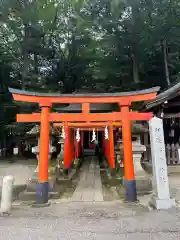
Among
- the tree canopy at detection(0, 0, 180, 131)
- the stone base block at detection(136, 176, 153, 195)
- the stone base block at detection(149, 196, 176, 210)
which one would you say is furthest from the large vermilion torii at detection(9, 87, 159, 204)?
the tree canopy at detection(0, 0, 180, 131)

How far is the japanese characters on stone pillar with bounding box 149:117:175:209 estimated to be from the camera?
5.63m

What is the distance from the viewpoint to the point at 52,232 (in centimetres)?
432

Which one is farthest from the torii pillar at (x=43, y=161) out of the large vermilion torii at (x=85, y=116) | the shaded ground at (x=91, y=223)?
the shaded ground at (x=91, y=223)

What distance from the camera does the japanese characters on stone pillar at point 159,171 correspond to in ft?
18.5

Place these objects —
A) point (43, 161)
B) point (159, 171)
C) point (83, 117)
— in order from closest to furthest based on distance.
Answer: point (159, 171) < point (43, 161) < point (83, 117)

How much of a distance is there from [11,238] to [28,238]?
0.97ft

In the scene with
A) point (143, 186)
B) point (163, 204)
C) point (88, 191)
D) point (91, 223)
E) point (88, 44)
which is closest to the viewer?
point (91, 223)

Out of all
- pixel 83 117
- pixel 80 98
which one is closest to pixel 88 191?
pixel 83 117

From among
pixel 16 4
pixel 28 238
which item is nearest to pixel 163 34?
pixel 16 4

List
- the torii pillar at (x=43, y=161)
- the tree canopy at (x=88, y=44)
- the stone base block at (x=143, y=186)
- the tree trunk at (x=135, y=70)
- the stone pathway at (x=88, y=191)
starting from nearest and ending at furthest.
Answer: the torii pillar at (x=43, y=161) < the stone pathway at (x=88, y=191) < the stone base block at (x=143, y=186) < the tree canopy at (x=88, y=44) < the tree trunk at (x=135, y=70)

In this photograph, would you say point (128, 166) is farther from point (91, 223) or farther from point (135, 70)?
point (135, 70)

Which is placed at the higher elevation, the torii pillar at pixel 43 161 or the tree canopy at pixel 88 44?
the tree canopy at pixel 88 44

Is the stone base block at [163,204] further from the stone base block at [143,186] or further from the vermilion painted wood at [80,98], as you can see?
the vermilion painted wood at [80,98]

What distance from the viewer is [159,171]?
232 inches
